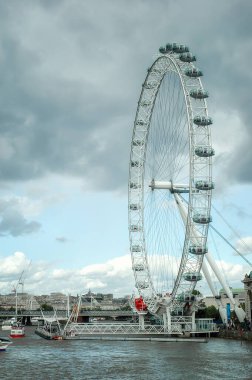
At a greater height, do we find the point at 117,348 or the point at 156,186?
the point at 156,186

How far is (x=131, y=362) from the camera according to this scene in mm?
49375

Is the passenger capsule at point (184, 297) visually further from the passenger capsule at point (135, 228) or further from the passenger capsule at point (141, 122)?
the passenger capsule at point (141, 122)

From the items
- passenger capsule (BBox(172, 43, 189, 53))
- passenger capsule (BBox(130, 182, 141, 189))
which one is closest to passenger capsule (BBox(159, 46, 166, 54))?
passenger capsule (BBox(172, 43, 189, 53))

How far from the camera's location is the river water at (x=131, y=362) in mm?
40875

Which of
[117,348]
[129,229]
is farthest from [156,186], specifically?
[117,348]

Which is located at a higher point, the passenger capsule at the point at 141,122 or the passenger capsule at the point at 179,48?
the passenger capsule at the point at 179,48

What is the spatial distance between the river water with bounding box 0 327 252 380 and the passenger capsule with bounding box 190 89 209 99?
2866cm

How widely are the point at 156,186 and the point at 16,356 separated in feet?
94.6

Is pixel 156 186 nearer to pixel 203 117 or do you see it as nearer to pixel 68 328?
pixel 203 117

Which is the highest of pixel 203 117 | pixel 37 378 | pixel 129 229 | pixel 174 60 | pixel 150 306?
pixel 174 60

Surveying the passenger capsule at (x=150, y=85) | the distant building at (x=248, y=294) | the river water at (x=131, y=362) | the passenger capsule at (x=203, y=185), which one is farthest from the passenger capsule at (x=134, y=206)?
the river water at (x=131, y=362)

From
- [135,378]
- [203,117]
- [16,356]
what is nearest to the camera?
[135,378]

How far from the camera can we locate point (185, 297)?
7825cm

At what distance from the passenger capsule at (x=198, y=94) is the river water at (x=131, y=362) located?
28662 millimetres
